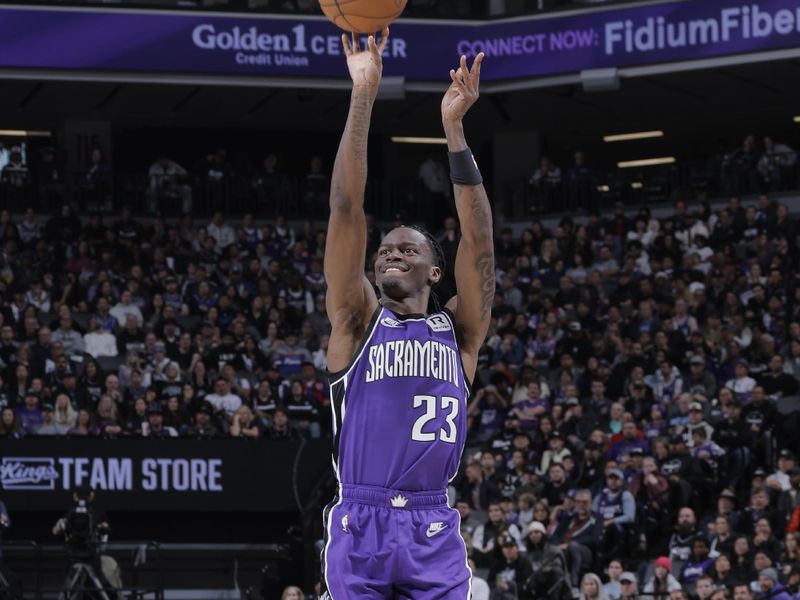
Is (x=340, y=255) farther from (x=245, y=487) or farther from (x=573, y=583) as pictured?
(x=245, y=487)

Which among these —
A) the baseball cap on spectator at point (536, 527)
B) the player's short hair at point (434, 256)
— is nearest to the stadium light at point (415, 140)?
the baseball cap on spectator at point (536, 527)

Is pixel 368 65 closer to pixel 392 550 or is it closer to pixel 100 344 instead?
pixel 392 550

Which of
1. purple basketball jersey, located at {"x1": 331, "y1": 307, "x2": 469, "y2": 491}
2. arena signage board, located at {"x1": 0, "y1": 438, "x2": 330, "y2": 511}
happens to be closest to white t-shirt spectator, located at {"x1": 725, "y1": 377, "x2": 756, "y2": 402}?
arena signage board, located at {"x1": 0, "y1": 438, "x2": 330, "y2": 511}

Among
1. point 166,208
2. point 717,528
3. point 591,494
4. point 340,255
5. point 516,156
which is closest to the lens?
point 340,255

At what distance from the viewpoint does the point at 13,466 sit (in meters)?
20.8

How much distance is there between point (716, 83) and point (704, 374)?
10.1 meters

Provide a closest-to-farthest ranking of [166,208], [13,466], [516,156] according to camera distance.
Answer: [13,466], [166,208], [516,156]

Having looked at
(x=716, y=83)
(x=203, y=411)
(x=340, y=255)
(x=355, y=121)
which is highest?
(x=716, y=83)

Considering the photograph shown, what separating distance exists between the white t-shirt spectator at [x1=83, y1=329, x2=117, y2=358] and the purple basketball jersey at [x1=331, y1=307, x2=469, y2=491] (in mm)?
16736

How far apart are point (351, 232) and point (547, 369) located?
1660 cm

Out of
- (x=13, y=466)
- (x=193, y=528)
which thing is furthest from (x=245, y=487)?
(x=13, y=466)

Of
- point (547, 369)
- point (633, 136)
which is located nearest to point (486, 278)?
point (547, 369)

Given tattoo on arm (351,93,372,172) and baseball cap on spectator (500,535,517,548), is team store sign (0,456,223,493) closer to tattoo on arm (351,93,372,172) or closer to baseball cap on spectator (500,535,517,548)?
baseball cap on spectator (500,535,517,548)

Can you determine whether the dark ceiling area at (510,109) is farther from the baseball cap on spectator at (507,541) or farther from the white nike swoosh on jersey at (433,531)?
the white nike swoosh on jersey at (433,531)
